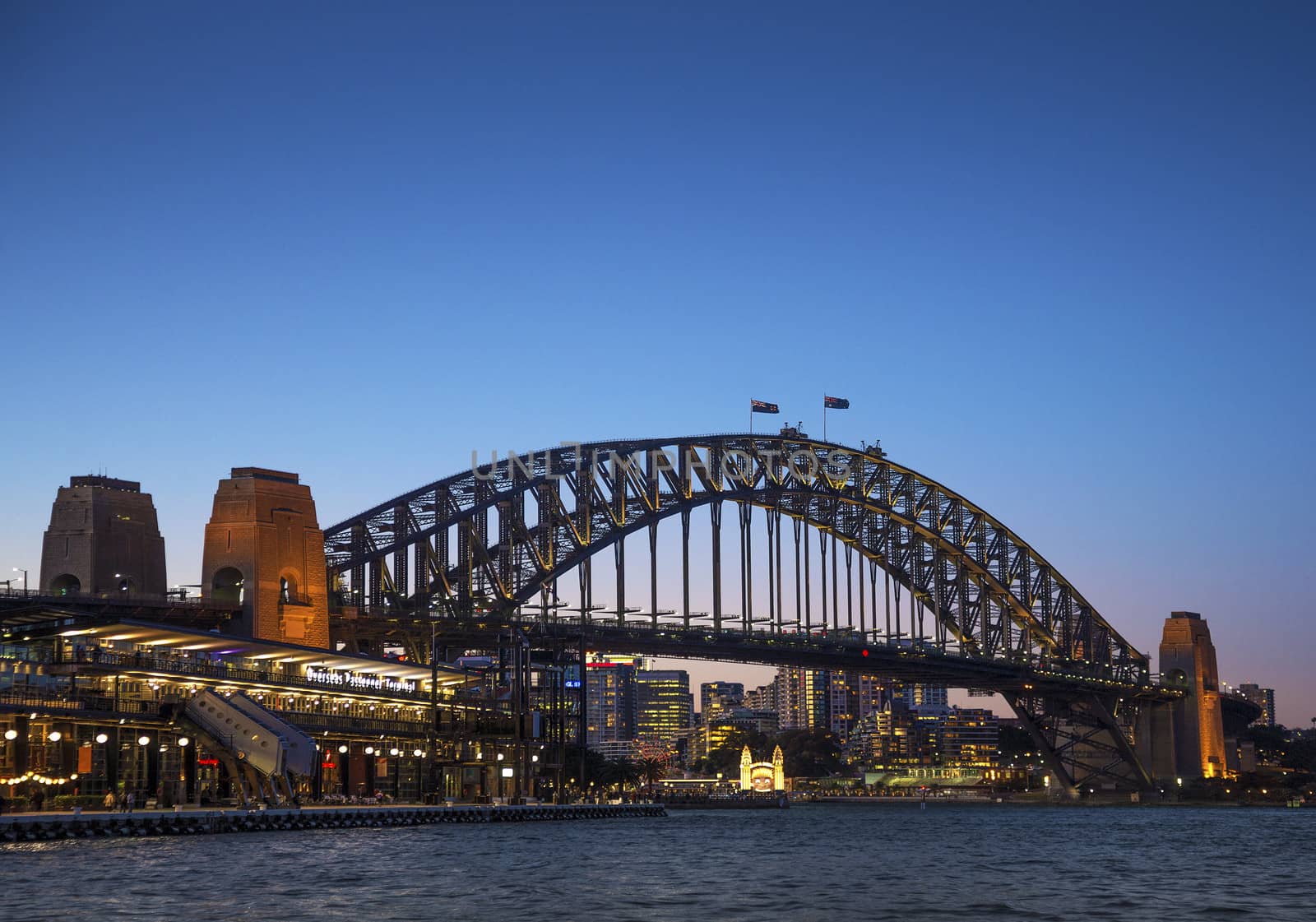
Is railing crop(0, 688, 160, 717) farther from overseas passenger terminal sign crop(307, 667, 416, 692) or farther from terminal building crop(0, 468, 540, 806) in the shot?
overseas passenger terminal sign crop(307, 667, 416, 692)

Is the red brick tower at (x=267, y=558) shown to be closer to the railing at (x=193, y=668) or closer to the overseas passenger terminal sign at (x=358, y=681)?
the overseas passenger terminal sign at (x=358, y=681)

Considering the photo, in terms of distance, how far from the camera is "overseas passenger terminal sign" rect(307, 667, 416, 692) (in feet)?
264

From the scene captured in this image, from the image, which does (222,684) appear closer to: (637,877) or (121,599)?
(121,599)

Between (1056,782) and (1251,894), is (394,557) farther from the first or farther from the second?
(1056,782)

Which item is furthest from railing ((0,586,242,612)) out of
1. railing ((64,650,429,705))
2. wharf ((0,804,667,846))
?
wharf ((0,804,667,846))

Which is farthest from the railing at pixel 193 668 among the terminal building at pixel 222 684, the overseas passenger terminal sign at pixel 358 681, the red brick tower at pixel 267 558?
the red brick tower at pixel 267 558

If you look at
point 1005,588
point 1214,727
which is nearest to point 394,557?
point 1005,588

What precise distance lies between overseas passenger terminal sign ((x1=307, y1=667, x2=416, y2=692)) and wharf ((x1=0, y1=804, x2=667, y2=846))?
7628 mm

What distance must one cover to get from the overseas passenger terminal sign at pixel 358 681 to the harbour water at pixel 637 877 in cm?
1087

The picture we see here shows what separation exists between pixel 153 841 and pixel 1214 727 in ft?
373

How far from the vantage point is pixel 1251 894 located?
46.0 m

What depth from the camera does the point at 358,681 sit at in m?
85.6

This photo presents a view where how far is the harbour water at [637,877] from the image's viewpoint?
38.0 meters

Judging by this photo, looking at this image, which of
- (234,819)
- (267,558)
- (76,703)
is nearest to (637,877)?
(234,819)
